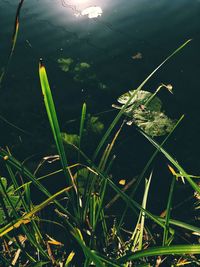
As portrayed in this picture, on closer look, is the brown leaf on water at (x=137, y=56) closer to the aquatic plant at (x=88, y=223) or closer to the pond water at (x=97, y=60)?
the pond water at (x=97, y=60)

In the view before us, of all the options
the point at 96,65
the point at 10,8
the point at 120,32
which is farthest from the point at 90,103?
the point at 10,8

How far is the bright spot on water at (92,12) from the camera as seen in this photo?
2.34 meters

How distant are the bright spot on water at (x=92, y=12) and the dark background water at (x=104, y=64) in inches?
1.6

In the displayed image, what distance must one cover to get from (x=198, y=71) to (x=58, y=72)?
2.79 feet

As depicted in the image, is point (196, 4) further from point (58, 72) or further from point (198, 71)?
point (58, 72)

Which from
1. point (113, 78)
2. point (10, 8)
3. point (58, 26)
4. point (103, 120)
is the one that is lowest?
point (103, 120)

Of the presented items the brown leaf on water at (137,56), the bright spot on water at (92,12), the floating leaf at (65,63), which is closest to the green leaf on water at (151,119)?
the brown leaf on water at (137,56)

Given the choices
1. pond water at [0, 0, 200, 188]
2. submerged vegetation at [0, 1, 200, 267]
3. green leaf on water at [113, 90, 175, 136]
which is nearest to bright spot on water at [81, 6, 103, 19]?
pond water at [0, 0, 200, 188]

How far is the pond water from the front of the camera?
1.47 meters

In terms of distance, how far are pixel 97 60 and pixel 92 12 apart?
67 centimetres

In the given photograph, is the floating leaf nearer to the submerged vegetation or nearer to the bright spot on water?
the bright spot on water

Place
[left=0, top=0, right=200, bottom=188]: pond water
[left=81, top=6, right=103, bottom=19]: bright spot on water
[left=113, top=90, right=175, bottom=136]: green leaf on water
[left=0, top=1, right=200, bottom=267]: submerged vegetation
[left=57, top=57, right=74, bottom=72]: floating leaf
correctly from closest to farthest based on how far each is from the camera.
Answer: [left=0, top=1, right=200, bottom=267]: submerged vegetation
[left=113, top=90, right=175, bottom=136]: green leaf on water
[left=0, top=0, right=200, bottom=188]: pond water
[left=57, top=57, right=74, bottom=72]: floating leaf
[left=81, top=6, right=103, bottom=19]: bright spot on water

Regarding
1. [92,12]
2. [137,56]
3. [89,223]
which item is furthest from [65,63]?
[89,223]

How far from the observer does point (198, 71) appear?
1.68 meters
